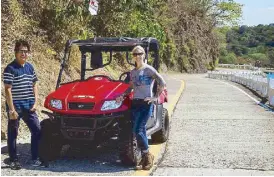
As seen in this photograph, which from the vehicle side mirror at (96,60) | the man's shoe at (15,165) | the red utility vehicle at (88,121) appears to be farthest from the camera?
the vehicle side mirror at (96,60)

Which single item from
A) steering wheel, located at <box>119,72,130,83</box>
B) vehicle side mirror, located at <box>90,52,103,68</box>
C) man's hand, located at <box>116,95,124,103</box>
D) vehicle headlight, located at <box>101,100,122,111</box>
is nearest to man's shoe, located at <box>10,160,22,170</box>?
vehicle headlight, located at <box>101,100,122,111</box>

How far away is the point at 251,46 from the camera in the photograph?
416 feet

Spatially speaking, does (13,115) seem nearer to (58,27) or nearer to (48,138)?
(48,138)

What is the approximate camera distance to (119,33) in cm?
1980

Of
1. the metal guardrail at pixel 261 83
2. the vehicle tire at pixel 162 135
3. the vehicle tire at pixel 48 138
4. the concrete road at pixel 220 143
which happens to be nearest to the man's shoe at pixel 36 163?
the vehicle tire at pixel 48 138

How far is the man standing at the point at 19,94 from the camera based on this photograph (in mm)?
6477

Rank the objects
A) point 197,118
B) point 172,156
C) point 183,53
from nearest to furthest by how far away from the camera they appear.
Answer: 1. point 172,156
2. point 197,118
3. point 183,53

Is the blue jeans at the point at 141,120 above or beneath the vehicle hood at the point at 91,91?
beneath

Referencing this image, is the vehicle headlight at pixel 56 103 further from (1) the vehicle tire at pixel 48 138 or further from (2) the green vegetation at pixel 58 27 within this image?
(2) the green vegetation at pixel 58 27

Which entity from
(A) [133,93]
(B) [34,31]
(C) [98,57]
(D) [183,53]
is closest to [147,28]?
(B) [34,31]

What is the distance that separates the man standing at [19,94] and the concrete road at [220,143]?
6.13ft

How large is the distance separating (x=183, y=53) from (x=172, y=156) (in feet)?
167

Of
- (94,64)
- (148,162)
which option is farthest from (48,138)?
(94,64)

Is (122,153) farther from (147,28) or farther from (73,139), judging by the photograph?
(147,28)
